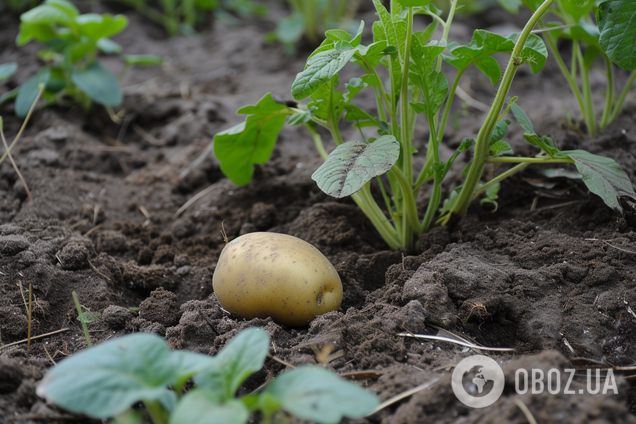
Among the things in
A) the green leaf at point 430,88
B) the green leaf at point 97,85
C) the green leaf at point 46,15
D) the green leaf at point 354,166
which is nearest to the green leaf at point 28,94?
the green leaf at point 97,85

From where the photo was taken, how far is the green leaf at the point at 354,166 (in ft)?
4.15

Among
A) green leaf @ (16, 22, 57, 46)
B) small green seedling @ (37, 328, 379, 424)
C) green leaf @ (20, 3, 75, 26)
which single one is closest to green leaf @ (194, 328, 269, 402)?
small green seedling @ (37, 328, 379, 424)

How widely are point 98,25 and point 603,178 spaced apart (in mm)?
2503

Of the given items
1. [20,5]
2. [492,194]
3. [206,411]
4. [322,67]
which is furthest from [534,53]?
[20,5]

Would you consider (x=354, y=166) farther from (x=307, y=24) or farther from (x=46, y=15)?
(x=307, y=24)

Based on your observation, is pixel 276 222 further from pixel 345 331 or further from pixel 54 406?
pixel 54 406

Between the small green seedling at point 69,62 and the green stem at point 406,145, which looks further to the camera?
A: the small green seedling at point 69,62

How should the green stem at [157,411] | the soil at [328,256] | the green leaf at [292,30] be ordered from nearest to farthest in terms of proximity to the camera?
the green stem at [157,411]
the soil at [328,256]
the green leaf at [292,30]

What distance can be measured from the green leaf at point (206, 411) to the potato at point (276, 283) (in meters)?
0.52

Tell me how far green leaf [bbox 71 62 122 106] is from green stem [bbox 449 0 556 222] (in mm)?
1947

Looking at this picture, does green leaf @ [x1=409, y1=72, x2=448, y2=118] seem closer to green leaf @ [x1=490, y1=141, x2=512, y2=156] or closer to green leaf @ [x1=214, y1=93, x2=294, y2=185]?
green leaf @ [x1=490, y1=141, x2=512, y2=156]

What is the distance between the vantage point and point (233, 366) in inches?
37.2

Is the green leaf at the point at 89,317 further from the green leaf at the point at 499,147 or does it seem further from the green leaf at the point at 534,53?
the green leaf at the point at 534,53

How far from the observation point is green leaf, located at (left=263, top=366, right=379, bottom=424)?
812 millimetres
